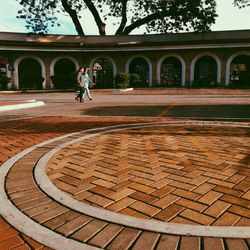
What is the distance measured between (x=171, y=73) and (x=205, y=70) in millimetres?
3345

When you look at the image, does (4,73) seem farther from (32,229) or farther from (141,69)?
(32,229)

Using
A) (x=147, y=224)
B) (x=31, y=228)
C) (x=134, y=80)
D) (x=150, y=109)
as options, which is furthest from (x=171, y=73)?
(x=31, y=228)

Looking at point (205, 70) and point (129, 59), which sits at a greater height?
point (129, 59)

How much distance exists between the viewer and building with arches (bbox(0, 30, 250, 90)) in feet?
80.2

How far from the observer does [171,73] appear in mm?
27469

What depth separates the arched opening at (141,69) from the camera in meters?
27.0

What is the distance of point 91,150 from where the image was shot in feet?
14.1

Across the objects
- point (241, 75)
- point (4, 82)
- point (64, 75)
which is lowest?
point (4, 82)

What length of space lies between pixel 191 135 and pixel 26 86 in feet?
79.4

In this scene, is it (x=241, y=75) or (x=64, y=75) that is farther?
(x=64, y=75)

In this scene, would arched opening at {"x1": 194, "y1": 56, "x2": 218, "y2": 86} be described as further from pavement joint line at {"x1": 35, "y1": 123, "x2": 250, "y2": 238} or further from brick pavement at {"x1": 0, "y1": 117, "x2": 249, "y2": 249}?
pavement joint line at {"x1": 35, "y1": 123, "x2": 250, "y2": 238}

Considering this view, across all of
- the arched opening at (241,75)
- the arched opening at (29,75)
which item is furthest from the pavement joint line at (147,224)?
the arched opening at (241,75)

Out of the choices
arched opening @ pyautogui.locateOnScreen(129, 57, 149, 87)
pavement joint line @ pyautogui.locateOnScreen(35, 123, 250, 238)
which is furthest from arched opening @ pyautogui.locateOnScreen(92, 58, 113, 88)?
pavement joint line @ pyautogui.locateOnScreen(35, 123, 250, 238)

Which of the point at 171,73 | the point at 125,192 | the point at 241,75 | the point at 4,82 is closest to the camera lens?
the point at 125,192
